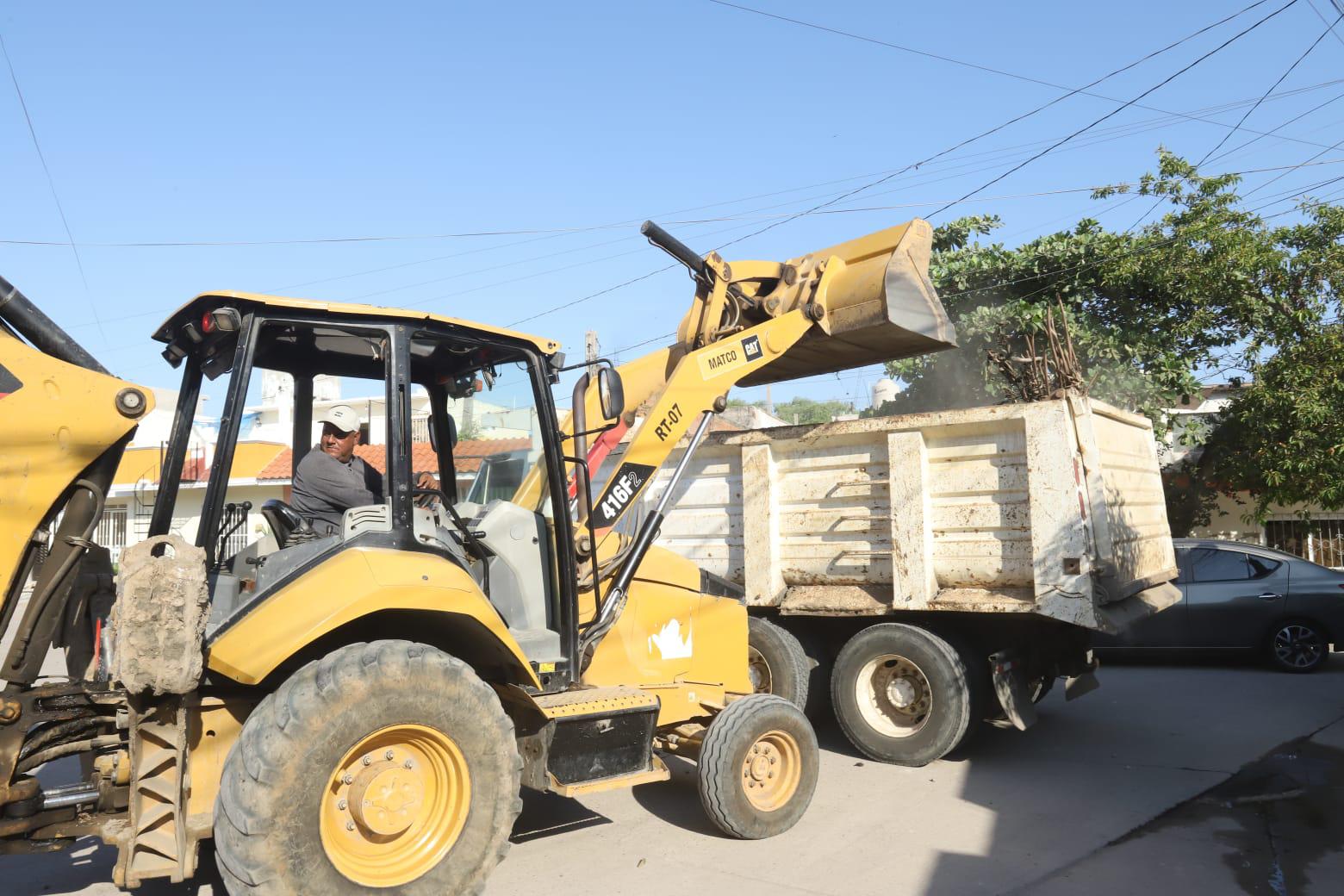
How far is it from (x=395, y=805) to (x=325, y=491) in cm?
145

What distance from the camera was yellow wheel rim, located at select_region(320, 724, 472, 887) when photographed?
3822 mm

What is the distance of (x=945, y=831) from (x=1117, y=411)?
356 cm

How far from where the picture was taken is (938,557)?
7.02 metres

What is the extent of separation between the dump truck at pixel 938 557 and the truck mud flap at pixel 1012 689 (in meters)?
0.01

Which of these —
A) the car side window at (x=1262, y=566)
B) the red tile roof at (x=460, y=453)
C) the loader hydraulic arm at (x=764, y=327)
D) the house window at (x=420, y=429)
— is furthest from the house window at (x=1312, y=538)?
the house window at (x=420, y=429)

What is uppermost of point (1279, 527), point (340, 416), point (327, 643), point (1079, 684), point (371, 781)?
point (340, 416)

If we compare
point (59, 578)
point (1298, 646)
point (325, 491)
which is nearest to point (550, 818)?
point (325, 491)

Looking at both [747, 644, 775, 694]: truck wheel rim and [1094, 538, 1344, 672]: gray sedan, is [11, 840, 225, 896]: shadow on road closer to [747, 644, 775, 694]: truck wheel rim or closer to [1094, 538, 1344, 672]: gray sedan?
[747, 644, 775, 694]: truck wheel rim

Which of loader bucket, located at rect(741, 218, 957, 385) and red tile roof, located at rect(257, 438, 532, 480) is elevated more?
loader bucket, located at rect(741, 218, 957, 385)

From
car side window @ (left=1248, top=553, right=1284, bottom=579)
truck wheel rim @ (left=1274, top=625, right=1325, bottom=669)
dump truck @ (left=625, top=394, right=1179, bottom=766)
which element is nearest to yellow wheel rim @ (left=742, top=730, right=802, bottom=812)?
dump truck @ (left=625, top=394, right=1179, bottom=766)

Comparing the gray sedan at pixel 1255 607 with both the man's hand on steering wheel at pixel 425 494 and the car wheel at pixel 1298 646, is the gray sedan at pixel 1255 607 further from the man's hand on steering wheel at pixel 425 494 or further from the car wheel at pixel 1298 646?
the man's hand on steering wheel at pixel 425 494

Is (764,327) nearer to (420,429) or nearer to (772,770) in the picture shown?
(420,429)

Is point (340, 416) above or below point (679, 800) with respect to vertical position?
above

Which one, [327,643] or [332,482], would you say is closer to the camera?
[327,643]
